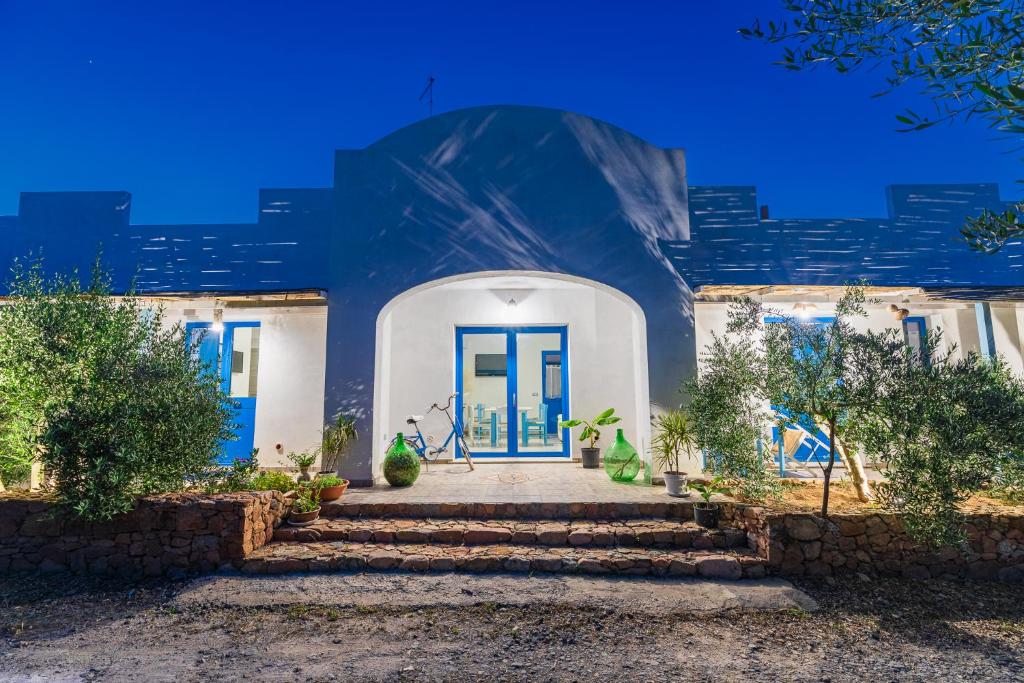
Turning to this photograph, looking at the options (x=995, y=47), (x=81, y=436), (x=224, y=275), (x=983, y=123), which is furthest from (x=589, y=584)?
(x=224, y=275)

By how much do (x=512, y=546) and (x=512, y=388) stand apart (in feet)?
13.8

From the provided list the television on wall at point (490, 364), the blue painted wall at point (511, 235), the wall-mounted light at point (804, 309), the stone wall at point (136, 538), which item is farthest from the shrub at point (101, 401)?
the wall-mounted light at point (804, 309)

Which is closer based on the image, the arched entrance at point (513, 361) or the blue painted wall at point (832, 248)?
the blue painted wall at point (832, 248)

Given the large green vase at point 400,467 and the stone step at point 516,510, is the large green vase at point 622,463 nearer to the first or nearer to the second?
the stone step at point 516,510

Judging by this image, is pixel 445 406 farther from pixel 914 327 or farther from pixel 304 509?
pixel 914 327

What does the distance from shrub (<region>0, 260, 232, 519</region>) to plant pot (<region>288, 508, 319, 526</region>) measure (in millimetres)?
992

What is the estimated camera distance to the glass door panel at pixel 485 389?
888 centimetres

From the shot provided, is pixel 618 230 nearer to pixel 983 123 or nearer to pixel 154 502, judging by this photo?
pixel 983 123

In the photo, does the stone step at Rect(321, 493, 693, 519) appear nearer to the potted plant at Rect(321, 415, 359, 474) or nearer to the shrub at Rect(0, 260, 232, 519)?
the potted plant at Rect(321, 415, 359, 474)

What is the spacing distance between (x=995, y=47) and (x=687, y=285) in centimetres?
424

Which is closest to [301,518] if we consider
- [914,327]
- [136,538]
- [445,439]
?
[136,538]

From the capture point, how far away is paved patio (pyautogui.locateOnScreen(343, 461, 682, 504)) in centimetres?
557

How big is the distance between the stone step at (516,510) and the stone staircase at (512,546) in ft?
0.08

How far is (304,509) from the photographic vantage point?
523 centimetres
